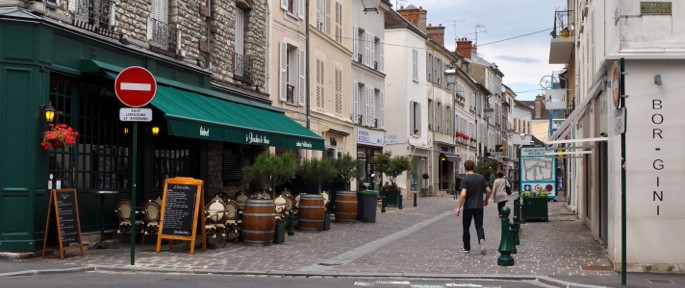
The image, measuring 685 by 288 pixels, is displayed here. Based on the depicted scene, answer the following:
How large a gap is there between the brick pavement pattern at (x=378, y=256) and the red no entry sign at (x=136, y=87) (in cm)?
227

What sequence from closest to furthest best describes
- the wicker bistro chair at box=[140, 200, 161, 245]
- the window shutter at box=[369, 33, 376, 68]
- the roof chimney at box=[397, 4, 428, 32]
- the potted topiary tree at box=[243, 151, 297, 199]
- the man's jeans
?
the man's jeans
the wicker bistro chair at box=[140, 200, 161, 245]
the potted topiary tree at box=[243, 151, 297, 199]
the window shutter at box=[369, 33, 376, 68]
the roof chimney at box=[397, 4, 428, 32]

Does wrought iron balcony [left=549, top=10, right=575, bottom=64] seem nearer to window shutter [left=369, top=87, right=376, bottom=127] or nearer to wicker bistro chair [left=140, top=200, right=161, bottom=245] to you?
window shutter [left=369, top=87, right=376, bottom=127]

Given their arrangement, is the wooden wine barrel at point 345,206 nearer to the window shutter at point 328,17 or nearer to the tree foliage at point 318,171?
the tree foliage at point 318,171

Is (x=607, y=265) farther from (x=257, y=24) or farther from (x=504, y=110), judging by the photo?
(x=504, y=110)

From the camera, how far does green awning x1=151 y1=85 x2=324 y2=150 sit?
45.3 ft

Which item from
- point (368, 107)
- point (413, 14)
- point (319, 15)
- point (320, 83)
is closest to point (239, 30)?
point (320, 83)

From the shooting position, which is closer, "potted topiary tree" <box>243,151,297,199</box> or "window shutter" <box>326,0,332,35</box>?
"potted topiary tree" <box>243,151,297,199</box>

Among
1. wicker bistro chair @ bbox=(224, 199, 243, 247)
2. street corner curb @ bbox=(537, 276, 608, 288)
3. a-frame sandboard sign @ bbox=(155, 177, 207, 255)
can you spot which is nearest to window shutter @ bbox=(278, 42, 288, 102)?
wicker bistro chair @ bbox=(224, 199, 243, 247)

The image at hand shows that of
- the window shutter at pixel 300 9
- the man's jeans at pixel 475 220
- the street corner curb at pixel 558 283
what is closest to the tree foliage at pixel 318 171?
the man's jeans at pixel 475 220

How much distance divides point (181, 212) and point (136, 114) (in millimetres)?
2383

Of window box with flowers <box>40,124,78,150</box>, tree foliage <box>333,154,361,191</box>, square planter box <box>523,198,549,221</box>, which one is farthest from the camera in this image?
square planter box <box>523,198,549,221</box>

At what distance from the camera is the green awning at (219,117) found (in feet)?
44.6

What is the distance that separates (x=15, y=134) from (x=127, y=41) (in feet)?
10.5

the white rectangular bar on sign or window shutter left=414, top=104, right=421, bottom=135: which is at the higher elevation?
window shutter left=414, top=104, right=421, bottom=135
